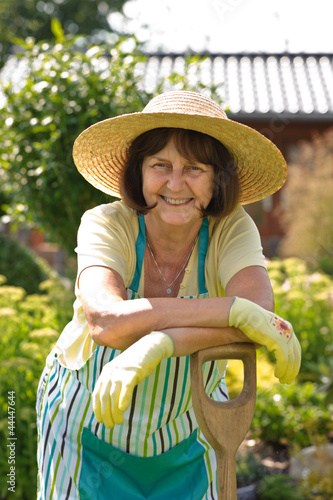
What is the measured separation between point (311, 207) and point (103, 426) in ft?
25.2

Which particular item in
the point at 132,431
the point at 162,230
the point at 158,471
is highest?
the point at 162,230

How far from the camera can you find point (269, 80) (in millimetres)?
10719

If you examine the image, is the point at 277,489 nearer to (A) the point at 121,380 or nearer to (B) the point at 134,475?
(B) the point at 134,475

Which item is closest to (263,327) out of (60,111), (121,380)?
(121,380)

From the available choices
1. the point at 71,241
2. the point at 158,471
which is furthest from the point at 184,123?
the point at 71,241

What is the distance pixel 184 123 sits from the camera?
63.4 inches

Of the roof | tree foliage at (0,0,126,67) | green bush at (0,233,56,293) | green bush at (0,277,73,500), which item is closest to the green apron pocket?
green bush at (0,277,73,500)

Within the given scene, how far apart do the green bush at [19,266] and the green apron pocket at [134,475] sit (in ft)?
14.5

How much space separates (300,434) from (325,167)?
20.3 feet

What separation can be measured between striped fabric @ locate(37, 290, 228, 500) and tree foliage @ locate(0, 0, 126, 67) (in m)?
19.1

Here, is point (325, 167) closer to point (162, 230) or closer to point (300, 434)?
point (300, 434)

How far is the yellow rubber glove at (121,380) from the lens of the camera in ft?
3.84

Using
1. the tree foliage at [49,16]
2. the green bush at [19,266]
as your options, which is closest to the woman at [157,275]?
the green bush at [19,266]

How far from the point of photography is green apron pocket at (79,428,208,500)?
1.64m
